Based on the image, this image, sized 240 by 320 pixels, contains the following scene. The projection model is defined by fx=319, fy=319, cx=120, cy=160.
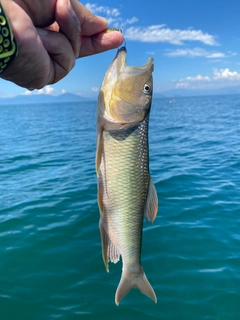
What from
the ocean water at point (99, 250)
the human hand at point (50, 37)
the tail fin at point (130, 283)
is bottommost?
the ocean water at point (99, 250)

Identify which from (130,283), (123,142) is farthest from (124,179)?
(130,283)

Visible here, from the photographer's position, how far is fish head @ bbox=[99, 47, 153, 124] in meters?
2.74

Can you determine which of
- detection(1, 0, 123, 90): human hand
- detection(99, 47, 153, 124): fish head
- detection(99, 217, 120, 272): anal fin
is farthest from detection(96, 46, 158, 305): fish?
detection(1, 0, 123, 90): human hand

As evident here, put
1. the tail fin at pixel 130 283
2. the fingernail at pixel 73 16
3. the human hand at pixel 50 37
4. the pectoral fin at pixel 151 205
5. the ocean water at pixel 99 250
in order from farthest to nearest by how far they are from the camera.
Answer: the ocean water at pixel 99 250, the tail fin at pixel 130 283, the pectoral fin at pixel 151 205, the fingernail at pixel 73 16, the human hand at pixel 50 37

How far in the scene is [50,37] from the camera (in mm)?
2246

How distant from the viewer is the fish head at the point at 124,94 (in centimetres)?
274

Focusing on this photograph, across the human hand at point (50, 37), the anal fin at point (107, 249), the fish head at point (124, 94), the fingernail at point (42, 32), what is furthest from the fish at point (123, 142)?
the fingernail at point (42, 32)

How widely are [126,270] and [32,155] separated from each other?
14535mm

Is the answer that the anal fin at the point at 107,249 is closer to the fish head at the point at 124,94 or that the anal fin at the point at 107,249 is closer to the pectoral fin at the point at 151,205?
the pectoral fin at the point at 151,205

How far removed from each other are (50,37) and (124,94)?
80cm

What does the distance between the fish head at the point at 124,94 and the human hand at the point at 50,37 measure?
0.23m

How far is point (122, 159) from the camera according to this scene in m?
2.76

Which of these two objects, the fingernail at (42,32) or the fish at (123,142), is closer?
the fingernail at (42,32)

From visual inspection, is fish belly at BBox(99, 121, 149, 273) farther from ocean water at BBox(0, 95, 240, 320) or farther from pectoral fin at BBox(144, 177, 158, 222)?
ocean water at BBox(0, 95, 240, 320)
